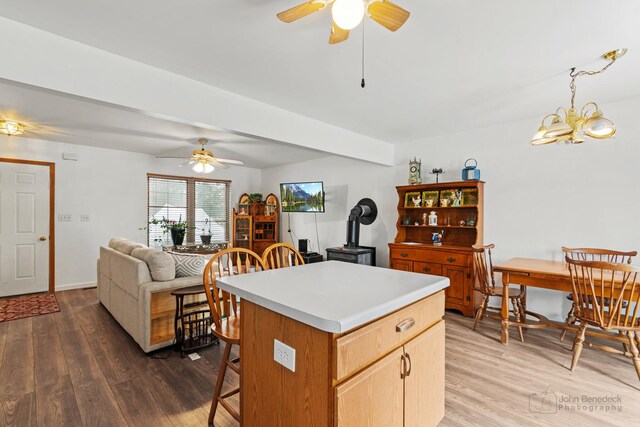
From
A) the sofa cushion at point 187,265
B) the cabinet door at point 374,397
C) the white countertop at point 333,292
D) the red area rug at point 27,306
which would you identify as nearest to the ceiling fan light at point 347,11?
the white countertop at point 333,292

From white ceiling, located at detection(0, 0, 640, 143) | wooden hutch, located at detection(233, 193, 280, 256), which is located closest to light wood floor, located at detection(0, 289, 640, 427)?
white ceiling, located at detection(0, 0, 640, 143)

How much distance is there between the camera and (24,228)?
4688 millimetres

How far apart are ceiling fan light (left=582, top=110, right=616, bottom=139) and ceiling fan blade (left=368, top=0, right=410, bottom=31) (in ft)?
6.25

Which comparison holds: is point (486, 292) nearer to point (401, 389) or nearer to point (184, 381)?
point (401, 389)

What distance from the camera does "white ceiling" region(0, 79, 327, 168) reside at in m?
3.14

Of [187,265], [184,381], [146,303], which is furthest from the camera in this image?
[187,265]

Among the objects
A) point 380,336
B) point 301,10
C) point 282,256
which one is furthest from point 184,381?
point 301,10

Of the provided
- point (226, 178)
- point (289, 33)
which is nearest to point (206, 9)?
point (289, 33)

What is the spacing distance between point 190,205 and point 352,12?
5921 mm

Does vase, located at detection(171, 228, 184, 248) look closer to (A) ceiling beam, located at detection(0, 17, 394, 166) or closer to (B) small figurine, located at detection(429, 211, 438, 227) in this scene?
(A) ceiling beam, located at detection(0, 17, 394, 166)

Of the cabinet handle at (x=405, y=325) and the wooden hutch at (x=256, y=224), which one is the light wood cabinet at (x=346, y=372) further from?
the wooden hutch at (x=256, y=224)

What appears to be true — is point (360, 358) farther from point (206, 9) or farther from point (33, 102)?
point (33, 102)

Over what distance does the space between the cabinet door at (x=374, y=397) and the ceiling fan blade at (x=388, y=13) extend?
1.54 metres

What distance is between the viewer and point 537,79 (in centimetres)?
264
